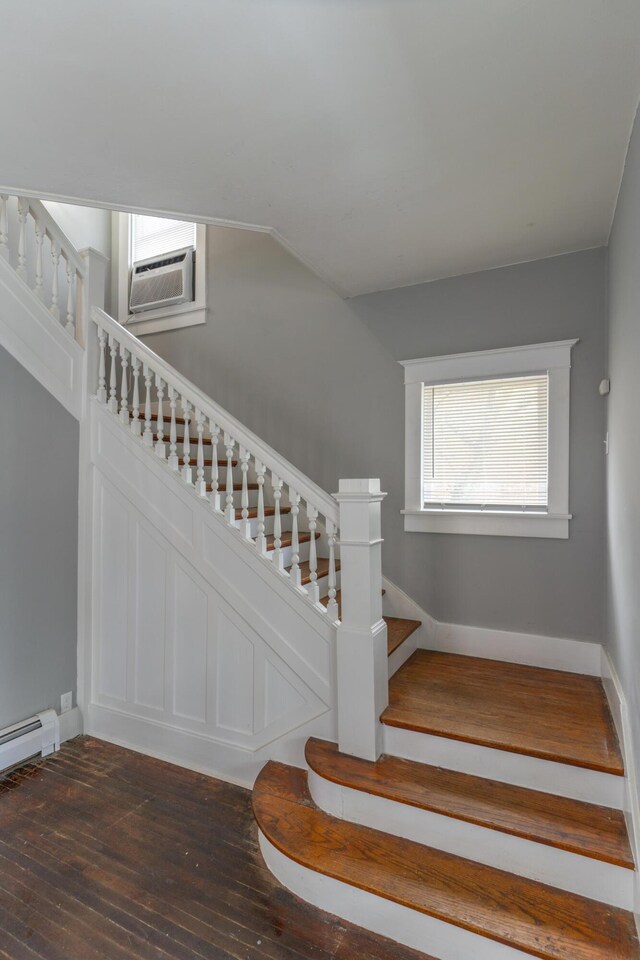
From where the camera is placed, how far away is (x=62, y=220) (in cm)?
405

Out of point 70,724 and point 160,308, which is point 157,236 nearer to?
point 160,308

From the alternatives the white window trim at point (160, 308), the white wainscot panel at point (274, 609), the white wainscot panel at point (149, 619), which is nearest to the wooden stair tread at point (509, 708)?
the white wainscot panel at point (274, 609)

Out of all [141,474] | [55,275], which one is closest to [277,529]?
[141,474]

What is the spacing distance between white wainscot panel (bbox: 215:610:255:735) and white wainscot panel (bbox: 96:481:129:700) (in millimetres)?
710

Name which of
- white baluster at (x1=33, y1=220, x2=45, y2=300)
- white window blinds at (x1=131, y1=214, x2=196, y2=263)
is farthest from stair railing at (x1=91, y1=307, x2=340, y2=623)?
white window blinds at (x1=131, y1=214, x2=196, y2=263)

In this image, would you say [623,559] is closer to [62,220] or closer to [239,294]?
[239,294]

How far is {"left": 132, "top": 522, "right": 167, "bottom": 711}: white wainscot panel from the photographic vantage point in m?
2.75

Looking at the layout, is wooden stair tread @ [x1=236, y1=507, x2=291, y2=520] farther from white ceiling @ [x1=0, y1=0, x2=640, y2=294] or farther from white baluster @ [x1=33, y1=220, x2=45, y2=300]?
white baluster @ [x1=33, y1=220, x2=45, y2=300]

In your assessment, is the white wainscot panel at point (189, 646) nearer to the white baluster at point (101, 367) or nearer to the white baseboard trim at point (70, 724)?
the white baseboard trim at point (70, 724)

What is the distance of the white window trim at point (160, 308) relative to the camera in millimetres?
3910

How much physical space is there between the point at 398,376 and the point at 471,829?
7.91ft

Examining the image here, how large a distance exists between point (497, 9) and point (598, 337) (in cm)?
179

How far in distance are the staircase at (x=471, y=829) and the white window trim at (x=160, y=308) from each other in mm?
3250

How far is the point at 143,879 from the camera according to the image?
6.17 feet
